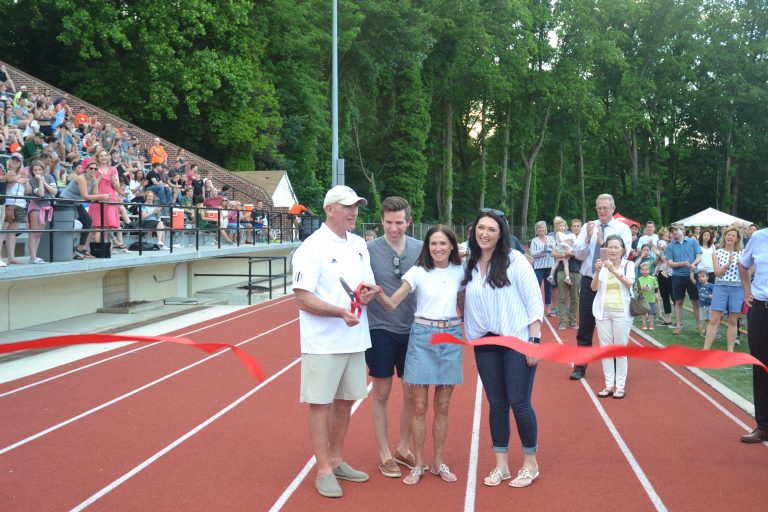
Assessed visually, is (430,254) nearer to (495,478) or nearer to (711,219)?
(495,478)

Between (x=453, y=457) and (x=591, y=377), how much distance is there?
3750mm

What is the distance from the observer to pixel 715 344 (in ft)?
36.9

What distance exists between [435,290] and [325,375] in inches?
37.3

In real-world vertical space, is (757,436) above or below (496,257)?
below

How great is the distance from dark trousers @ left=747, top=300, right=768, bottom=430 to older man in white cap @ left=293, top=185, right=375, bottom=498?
11.1 ft

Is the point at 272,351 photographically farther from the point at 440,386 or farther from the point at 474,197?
the point at 474,197

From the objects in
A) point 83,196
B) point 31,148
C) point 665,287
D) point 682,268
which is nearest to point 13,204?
point 83,196

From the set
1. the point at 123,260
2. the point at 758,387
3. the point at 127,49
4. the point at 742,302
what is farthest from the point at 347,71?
the point at 758,387

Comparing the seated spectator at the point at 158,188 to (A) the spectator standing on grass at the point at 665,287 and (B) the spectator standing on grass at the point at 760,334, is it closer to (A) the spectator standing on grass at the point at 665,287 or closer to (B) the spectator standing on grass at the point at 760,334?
(A) the spectator standing on grass at the point at 665,287

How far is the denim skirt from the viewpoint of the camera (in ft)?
16.3

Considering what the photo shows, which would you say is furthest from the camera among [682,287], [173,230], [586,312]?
[173,230]

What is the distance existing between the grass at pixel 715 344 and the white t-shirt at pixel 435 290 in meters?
4.44

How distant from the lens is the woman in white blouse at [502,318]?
499 centimetres

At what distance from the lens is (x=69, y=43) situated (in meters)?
26.1
